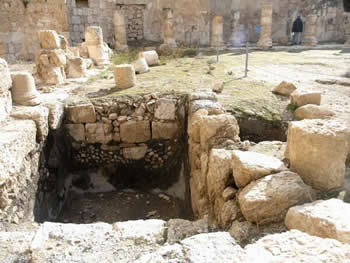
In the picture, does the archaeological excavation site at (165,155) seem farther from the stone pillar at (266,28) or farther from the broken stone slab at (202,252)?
the stone pillar at (266,28)

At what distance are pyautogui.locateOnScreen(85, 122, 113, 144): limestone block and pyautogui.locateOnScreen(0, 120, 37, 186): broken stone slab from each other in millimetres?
1566

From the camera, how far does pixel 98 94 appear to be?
22.7ft

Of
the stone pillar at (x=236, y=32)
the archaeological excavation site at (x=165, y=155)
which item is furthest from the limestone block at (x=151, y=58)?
the stone pillar at (x=236, y=32)

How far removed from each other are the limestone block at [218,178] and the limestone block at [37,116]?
3.00 meters

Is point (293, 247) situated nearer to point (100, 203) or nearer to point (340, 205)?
point (340, 205)

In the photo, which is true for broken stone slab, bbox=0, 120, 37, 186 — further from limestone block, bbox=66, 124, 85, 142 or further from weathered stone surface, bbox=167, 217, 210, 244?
weathered stone surface, bbox=167, 217, 210, 244

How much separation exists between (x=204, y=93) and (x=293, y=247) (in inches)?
174

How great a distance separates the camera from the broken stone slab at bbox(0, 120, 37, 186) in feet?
12.4

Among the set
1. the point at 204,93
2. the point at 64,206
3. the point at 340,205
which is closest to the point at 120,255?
the point at 340,205

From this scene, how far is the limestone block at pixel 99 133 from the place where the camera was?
632 centimetres

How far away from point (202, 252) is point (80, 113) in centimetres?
476

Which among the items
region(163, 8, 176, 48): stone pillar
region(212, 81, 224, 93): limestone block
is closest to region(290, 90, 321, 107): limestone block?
region(212, 81, 224, 93): limestone block

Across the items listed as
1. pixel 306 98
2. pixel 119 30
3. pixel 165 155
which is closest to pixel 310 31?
pixel 119 30

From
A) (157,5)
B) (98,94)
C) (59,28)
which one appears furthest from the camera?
(157,5)
